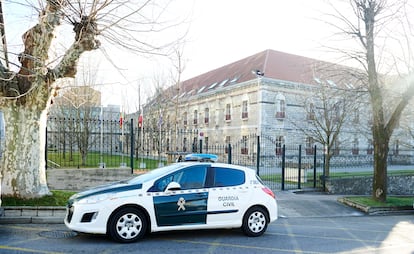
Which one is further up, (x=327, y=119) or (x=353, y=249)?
(x=327, y=119)

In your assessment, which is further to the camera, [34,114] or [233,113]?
[233,113]

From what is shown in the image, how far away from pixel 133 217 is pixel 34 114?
4.41 meters

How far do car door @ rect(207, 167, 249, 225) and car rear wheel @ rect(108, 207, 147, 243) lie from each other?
1.42 meters

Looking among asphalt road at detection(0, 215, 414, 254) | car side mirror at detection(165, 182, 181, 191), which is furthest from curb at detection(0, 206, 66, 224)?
car side mirror at detection(165, 182, 181, 191)

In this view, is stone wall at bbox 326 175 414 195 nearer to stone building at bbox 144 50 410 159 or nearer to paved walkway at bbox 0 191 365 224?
paved walkway at bbox 0 191 365 224

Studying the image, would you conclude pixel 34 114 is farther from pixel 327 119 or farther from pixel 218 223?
pixel 327 119

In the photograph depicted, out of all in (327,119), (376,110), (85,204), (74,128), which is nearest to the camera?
(85,204)

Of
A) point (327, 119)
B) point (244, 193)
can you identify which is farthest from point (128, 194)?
point (327, 119)

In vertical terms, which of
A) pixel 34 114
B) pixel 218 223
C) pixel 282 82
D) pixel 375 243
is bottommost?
pixel 375 243

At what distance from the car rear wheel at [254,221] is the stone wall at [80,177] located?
7.75 meters

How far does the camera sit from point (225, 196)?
737cm

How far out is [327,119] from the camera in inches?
775

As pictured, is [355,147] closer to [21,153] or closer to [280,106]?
[280,106]

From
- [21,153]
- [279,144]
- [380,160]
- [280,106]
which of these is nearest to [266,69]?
[280,106]
